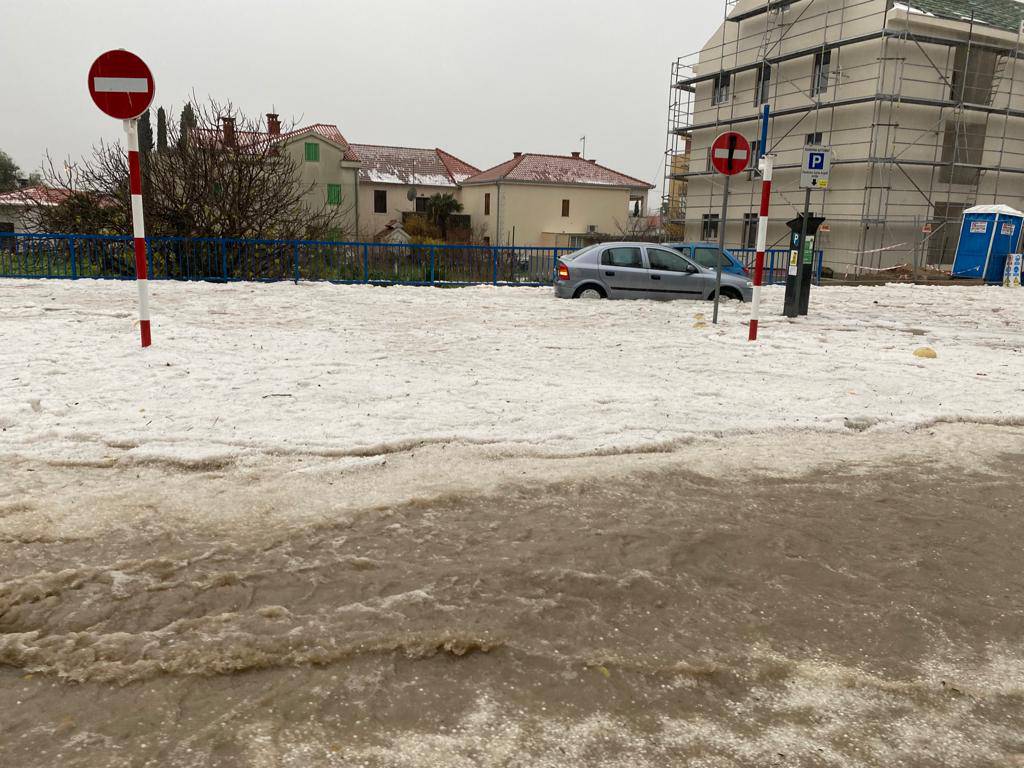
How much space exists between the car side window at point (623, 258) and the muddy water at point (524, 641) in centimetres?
1234

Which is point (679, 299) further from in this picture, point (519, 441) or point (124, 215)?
point (124, 215)

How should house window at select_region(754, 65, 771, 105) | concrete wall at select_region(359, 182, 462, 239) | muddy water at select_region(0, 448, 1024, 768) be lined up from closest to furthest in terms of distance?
muddy water at select_region(0, 448, 1024, 768) → house window at select_region(754, 65, 771, 105) → concrete wall at select_region(359, 182, 462, 239)

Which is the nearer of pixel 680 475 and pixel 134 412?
pixel 680 475

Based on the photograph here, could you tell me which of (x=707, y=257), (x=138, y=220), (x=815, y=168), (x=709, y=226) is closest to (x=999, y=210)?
(x=709, y=226)

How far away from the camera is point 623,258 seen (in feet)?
53.5

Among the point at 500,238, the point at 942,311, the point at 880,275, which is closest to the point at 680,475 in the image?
the point at 942,311

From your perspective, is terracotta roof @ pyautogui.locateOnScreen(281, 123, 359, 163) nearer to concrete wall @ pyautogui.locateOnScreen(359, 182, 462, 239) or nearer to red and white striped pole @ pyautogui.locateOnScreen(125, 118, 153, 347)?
concrete wall @ pyautogui.locateOnScreen(359, 182, 462, 239)

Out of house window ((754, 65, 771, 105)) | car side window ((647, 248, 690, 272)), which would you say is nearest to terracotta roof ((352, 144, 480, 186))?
house window ((754, 65, 771, 105))

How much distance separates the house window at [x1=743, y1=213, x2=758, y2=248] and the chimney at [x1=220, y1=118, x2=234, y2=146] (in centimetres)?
2272

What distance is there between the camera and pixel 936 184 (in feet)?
108

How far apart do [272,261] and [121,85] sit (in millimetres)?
12441

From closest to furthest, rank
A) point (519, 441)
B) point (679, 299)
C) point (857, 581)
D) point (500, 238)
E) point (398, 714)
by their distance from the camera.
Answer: point (398, 714) < point (857, 581) < point (519, 441) < point (679, 299) < point (500, 238)

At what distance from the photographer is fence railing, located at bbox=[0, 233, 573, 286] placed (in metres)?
18.8

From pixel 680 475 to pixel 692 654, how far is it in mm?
2082
